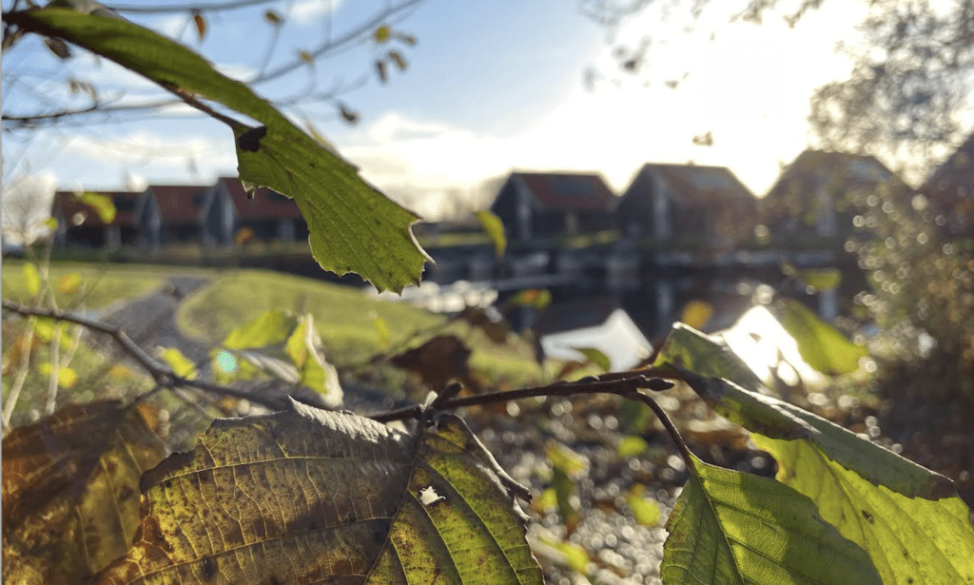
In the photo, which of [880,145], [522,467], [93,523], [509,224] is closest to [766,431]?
[93,523]

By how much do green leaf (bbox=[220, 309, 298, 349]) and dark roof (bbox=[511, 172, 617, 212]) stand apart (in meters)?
35.7

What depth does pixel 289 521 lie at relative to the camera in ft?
Answer: 1.13

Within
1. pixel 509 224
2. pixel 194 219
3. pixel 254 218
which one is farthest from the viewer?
pixel 509 224

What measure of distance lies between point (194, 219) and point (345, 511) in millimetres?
39186

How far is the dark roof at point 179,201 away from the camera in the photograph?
34875 mm

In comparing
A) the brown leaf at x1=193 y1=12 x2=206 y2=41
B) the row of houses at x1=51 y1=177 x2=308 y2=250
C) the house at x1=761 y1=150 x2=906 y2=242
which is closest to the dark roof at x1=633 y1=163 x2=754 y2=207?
the house at x1=761 y1=150 x2=906 y2=242

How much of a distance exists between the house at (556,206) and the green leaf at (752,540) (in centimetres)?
3610

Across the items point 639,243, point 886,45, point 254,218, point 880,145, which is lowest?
point 639,243

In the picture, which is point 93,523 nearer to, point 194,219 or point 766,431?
point 766,431

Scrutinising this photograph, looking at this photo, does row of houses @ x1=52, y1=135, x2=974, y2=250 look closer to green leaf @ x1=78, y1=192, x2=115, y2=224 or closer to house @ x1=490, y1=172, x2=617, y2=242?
house @ x1=490, y1=172, x2=617, y2=242

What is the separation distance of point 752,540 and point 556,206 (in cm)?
3617

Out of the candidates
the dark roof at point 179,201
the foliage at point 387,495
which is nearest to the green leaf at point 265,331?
the foliage at point 387,495

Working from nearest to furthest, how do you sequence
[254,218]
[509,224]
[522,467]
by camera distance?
[522,467], [254,218], [509,224]

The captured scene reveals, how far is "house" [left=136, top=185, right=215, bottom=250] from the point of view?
1379 inches
